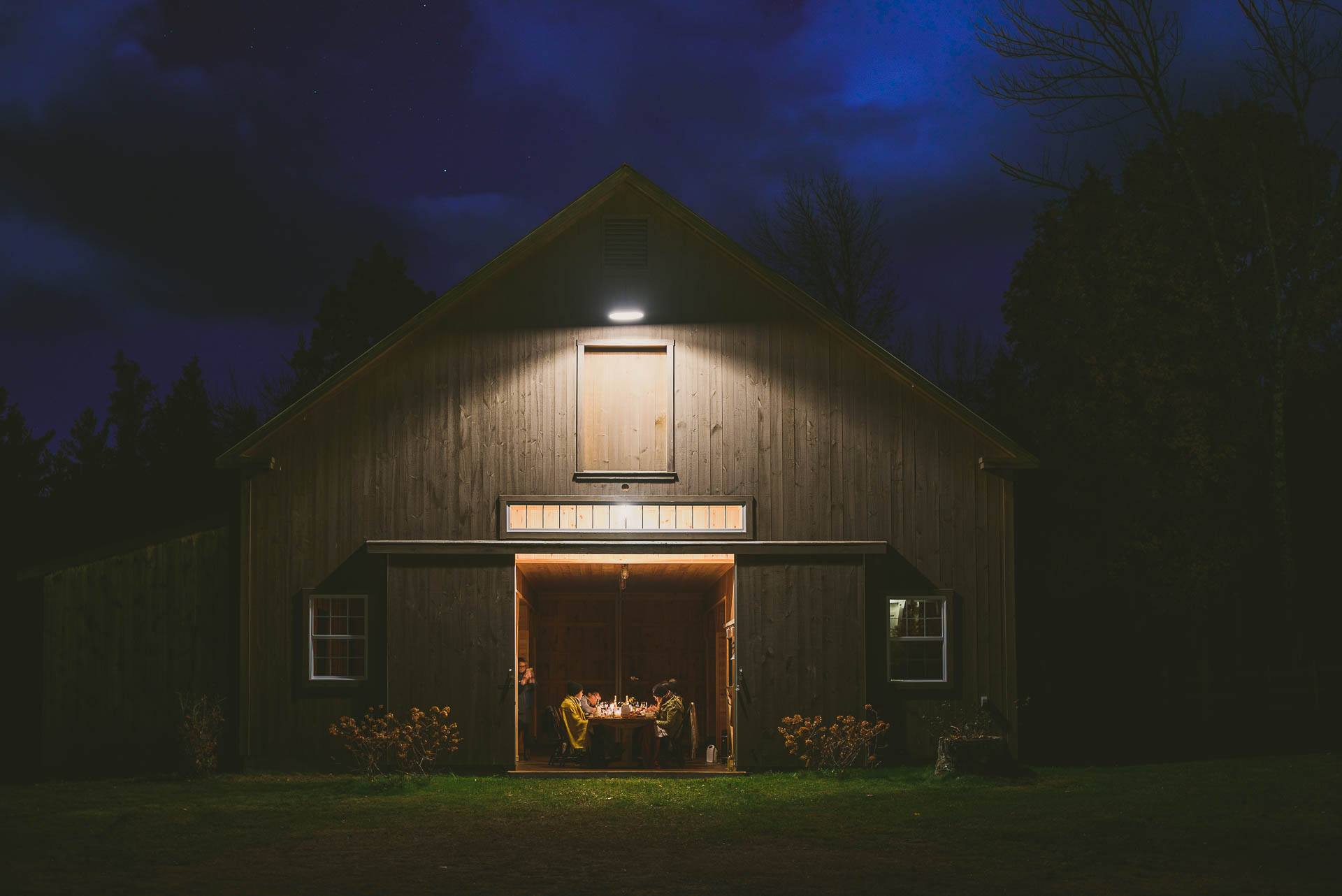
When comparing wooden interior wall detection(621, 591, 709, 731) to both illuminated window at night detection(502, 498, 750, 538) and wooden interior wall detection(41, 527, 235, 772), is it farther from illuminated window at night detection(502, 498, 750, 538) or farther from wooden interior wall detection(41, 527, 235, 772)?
wooden interior wall detection(41, 527, 235, 772)

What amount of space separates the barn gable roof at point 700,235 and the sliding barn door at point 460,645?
8.12 ft

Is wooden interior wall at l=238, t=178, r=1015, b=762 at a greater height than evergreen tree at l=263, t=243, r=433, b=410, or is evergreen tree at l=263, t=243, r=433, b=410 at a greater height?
evergreen tree at l=263, t=243, r=433, b=410

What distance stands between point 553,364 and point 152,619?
6373 mm

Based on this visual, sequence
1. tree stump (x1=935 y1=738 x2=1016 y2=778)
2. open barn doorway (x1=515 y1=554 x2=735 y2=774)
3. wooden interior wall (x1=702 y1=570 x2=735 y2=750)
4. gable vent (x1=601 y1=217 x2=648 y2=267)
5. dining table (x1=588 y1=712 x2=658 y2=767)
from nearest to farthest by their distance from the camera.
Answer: tree stump (x1=935 y1=738 x2=1016 y2=778) < dining table (x1=588 y1=712 x2=658 y2=767) < gable vent (x1=601 y1=217 x2=648 y2=267) < wooden interior wall (x1=702 y1=570 x2=735 y2=750) < open barn doorway (x1=515 y1=554 x2=735 y2=774)

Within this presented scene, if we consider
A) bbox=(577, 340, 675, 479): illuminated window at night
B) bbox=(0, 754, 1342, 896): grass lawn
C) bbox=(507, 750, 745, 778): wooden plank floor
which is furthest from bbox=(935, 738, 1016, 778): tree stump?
bbox=(577, 340, 675, 479): illuminated window at night

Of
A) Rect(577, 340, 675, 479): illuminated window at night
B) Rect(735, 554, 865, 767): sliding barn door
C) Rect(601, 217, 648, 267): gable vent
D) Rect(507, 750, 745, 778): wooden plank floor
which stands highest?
Rect(601, 217, 648, 267): gable vent

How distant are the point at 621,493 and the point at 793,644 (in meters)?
3.02

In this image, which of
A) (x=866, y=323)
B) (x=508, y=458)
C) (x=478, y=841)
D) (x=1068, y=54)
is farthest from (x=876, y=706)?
(x=866, y=323)

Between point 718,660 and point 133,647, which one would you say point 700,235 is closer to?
point 718,660

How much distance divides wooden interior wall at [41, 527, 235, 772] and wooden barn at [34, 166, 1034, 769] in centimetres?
46

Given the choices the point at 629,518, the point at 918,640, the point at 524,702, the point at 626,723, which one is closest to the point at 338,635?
the point at 524,702

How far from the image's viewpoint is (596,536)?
15.9 meters

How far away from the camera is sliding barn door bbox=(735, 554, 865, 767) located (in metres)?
15.6

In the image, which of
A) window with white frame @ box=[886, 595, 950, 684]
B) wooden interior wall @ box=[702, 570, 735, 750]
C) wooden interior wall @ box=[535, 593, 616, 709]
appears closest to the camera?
window with white frame @ box=[886, 595, 950, 684]
